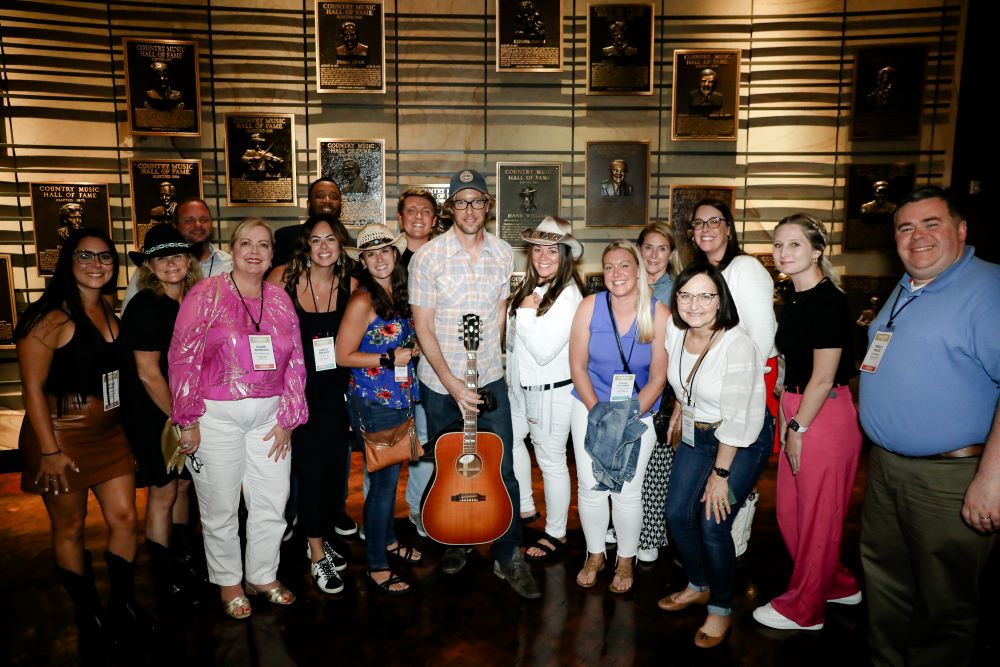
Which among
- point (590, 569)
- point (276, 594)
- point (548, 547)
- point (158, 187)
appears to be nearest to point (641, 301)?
point (590, 569)

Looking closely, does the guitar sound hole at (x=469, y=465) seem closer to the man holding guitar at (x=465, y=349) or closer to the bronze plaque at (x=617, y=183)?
the man holding guitar at (x=465, y=349)

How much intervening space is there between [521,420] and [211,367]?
6.79 feet

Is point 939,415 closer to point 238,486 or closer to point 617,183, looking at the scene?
point 238,486

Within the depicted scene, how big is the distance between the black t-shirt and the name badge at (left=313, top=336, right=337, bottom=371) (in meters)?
2.45

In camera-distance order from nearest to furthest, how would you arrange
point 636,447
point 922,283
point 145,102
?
point 922,283
point 636,447
point 145,102

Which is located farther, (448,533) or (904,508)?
(448,533)

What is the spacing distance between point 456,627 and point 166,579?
1737 mm

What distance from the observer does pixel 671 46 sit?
19.9 feet

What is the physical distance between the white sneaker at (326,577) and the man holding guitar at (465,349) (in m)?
0.69

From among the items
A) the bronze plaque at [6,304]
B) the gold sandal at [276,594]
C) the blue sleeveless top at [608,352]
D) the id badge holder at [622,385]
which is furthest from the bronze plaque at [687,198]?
the bronze plaque at [6,304]

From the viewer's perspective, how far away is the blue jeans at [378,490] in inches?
132

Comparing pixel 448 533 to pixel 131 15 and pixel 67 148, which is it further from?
pixel 131 15

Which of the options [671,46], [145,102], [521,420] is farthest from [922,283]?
[145,102]

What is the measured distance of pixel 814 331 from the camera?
2.87m
